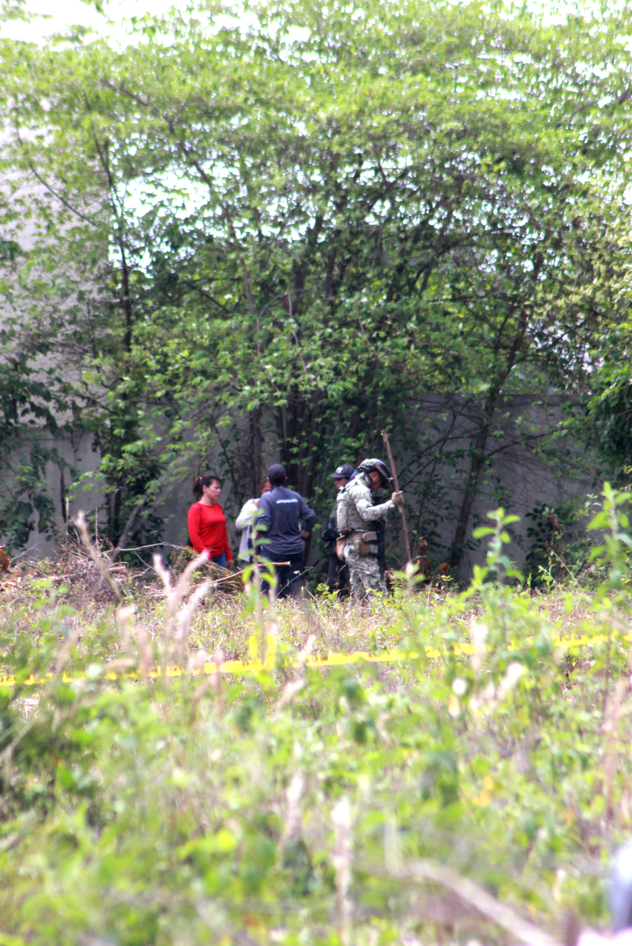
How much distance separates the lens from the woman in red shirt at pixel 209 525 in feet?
24.4

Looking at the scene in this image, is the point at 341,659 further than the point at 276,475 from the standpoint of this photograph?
No

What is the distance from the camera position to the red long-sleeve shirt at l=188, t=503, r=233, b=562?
7438mm

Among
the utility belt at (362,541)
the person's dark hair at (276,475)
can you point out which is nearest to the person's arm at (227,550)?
the person's dark hair at (276,475)

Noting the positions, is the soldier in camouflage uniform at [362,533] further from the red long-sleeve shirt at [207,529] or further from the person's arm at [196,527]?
the person's arm at [196,527]

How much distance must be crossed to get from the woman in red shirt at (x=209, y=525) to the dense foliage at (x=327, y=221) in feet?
3.41

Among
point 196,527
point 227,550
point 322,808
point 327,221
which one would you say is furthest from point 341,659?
point 327,221

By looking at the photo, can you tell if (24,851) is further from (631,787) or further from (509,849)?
(631,787)

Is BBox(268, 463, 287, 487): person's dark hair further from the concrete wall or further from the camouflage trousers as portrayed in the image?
the concrete wall

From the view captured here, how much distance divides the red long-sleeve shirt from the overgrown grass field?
4398mm

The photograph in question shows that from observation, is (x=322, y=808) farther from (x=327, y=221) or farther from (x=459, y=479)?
(x=459, y=479)

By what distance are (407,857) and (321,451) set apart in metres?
7.94

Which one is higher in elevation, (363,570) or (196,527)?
(196,527)

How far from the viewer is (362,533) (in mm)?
7039

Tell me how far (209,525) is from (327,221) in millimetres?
3867
